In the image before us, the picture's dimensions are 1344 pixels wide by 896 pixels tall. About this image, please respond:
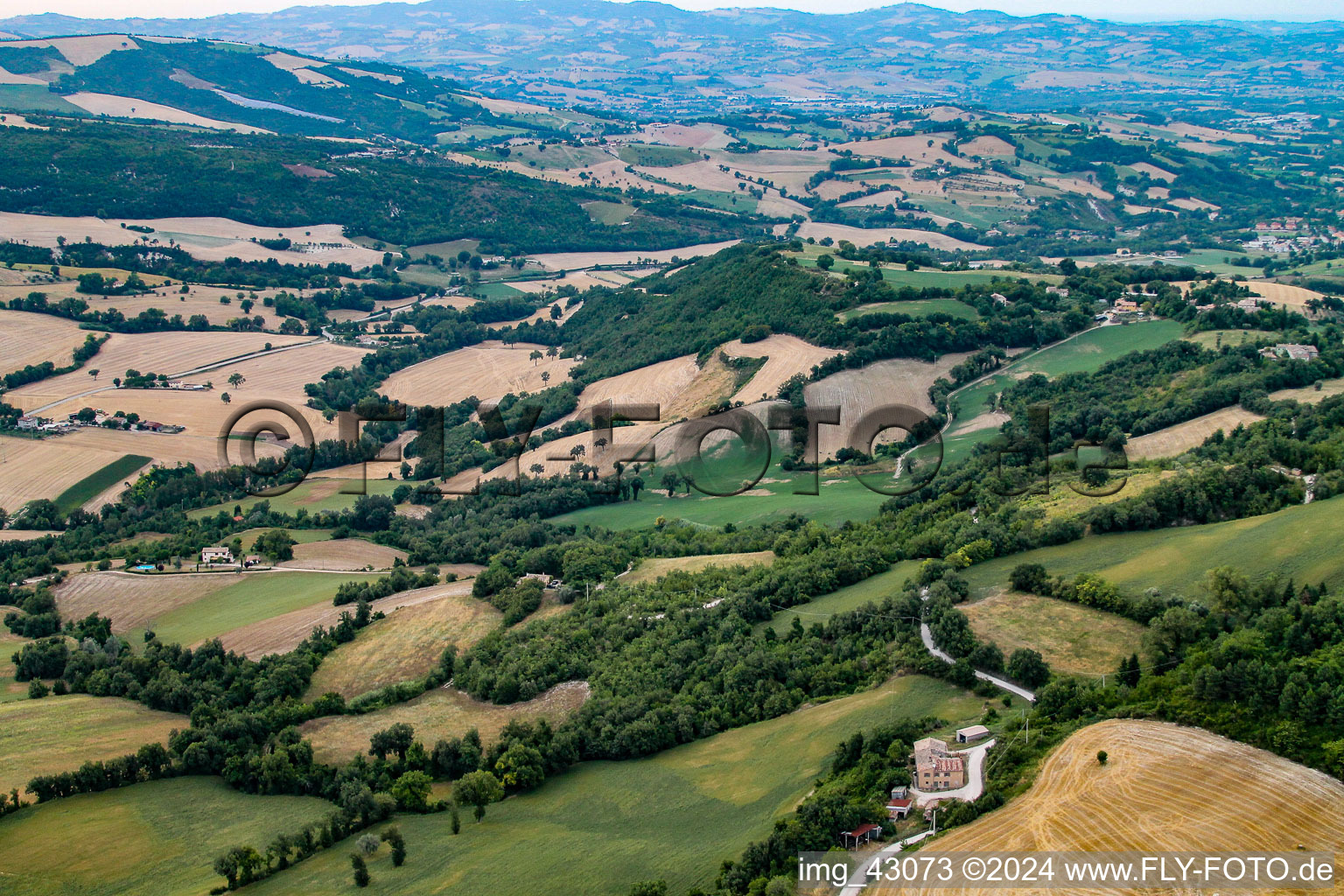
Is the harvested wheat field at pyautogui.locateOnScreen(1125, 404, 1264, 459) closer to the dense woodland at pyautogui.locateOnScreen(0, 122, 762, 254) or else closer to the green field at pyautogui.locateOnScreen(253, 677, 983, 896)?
the green field at pyautogui.locateOnScreen(253, 677, 983, 896)

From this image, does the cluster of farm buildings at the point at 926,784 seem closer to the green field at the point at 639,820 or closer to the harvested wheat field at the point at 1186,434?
the green field at the point at 639,820

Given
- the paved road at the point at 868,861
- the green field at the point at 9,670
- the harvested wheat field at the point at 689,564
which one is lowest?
the green field at the point at 9,670

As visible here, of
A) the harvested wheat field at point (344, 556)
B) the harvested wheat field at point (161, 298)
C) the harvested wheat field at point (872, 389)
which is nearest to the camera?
the harvested wheat field at point (344, 556)

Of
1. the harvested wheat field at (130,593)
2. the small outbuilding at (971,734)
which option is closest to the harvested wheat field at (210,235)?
the harvested wheat field at (130,593)

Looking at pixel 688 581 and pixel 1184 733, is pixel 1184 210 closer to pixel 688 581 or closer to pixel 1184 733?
pixel 688 581

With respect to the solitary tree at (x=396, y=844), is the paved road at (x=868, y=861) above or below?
above

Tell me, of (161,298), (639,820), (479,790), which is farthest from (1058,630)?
(161,298)

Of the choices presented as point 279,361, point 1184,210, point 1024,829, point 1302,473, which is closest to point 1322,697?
point 1024,829

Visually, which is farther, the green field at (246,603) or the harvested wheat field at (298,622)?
the green field at (246,603)
